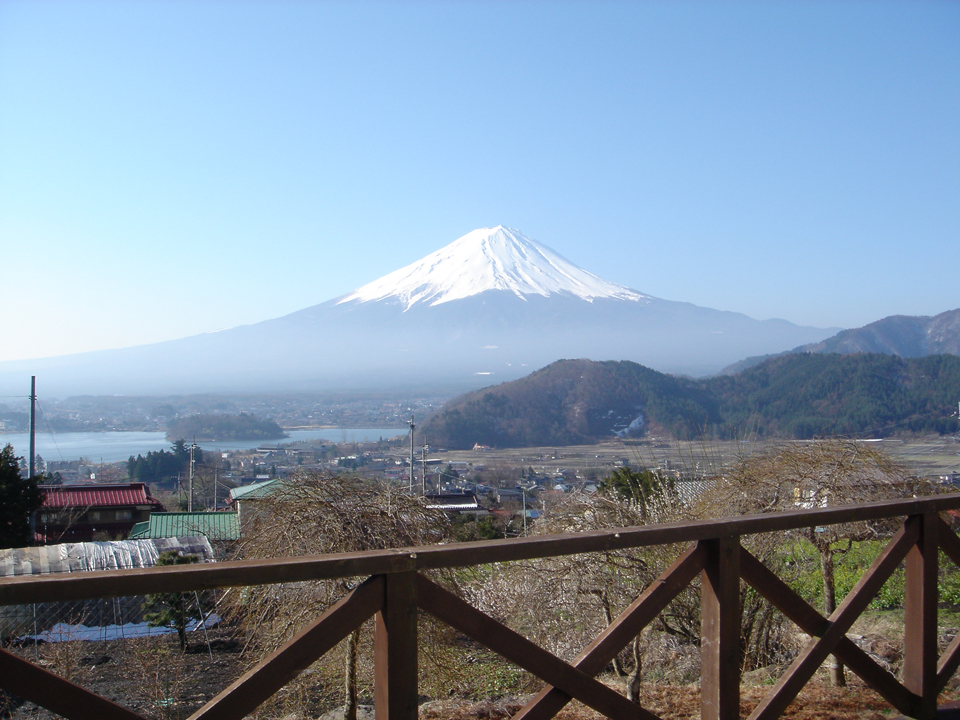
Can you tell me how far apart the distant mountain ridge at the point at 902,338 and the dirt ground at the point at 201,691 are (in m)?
47.3

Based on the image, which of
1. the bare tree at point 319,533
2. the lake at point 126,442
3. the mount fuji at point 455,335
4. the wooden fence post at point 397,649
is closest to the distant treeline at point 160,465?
the lake at point 126,442

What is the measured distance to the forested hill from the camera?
65.3 feet

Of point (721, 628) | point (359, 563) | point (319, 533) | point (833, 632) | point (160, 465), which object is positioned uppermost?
point (359, 563)

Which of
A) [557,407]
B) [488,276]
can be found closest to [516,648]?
[557,407]

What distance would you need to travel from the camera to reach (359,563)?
1861 mm

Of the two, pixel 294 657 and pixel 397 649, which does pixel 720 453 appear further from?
pixel 294 657

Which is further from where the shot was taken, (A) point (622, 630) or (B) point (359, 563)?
(A) point (622, 630)

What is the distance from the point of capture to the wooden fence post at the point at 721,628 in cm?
242

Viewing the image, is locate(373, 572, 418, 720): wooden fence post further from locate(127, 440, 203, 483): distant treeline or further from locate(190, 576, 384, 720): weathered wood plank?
locate(127, 440, 203, 483): distant treeline

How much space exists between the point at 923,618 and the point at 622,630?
1.56 metres

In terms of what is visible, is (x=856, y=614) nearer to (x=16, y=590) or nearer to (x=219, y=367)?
(x=16, y=590)

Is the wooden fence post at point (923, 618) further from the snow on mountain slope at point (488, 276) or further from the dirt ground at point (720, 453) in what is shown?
the snow on mountain slope at point (488, 276)

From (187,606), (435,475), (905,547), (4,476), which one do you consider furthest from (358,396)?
(905,547)

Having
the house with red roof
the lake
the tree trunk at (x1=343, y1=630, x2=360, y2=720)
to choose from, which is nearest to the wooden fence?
the tree trunk at (x1=343, y1=630, x2=360, y2=720)
